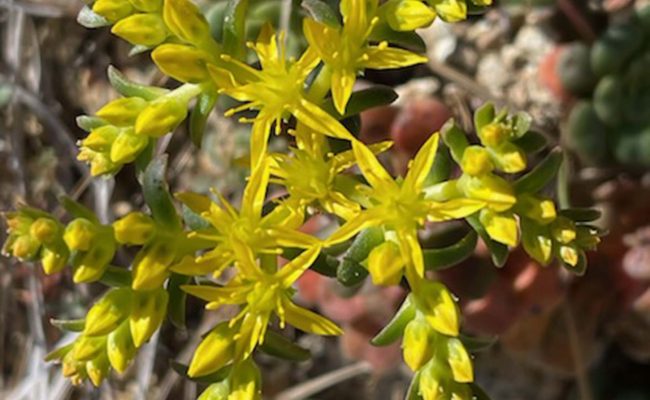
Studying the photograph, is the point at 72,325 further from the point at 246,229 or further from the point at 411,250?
the point at 411,250

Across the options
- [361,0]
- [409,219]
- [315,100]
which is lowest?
[409,219]

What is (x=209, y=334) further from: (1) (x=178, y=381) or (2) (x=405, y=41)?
(1) (x=178, y=381)

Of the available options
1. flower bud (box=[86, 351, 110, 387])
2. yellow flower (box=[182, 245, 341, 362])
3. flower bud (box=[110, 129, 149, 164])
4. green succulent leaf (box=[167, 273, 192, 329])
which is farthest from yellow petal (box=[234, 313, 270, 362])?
flower bud (box=[110, 129, 149, 164])

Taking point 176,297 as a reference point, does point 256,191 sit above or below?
above

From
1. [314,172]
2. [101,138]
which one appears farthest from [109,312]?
[314,172]

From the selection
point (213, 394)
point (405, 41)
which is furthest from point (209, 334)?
point (405, 41)

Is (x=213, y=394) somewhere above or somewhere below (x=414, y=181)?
below

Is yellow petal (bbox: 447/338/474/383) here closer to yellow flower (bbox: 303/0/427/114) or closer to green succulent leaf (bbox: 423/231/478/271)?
green succulent leaf (bbox: 423/231/478/271)
